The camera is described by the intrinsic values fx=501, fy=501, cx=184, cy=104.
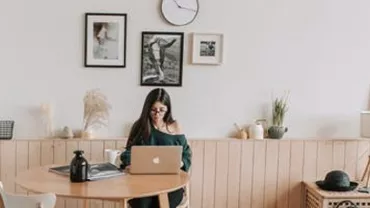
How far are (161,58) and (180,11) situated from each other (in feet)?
1.24

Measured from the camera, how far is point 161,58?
3730mm

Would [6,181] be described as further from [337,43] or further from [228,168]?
[337,43]

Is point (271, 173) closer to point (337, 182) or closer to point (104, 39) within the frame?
point (337, 182)

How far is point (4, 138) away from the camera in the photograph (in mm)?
3564

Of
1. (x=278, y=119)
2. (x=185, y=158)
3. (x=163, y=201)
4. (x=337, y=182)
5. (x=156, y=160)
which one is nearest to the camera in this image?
(x=163, y=201)

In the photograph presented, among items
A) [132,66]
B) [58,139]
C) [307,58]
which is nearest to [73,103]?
[58,139]

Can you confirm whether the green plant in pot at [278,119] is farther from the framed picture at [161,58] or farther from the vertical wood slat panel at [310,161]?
the framed picture at [161,58]

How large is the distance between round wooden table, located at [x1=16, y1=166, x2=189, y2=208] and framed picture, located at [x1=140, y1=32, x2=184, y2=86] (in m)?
1.06

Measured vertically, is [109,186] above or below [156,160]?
below

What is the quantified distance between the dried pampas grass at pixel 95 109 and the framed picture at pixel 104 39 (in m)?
0.23

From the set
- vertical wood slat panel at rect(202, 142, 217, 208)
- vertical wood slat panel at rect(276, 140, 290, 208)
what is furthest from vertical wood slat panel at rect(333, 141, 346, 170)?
vertical wood slat panel at rect(202, 142, 217, 208)

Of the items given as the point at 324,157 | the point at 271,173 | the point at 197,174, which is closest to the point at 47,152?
the point at 197,174

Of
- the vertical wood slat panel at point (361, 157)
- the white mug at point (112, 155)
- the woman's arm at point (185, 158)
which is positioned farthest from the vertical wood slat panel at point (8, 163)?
the vertical wood slat panel at point (361, 157)

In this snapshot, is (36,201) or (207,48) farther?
(207,48)
